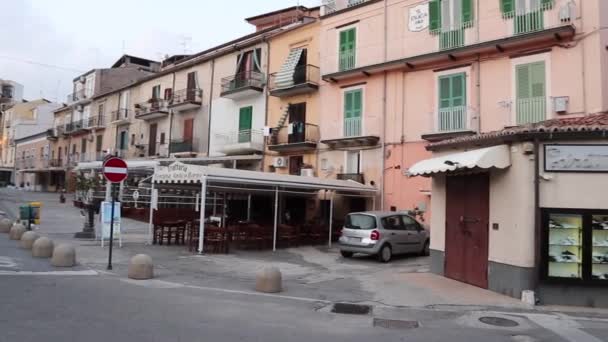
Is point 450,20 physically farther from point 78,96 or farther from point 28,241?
point 78,96

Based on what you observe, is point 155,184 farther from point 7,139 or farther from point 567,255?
point 7,139

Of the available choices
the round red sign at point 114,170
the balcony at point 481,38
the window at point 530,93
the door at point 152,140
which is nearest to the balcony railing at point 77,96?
the door at point 152,140

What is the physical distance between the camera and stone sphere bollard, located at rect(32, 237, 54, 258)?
13.0 metres

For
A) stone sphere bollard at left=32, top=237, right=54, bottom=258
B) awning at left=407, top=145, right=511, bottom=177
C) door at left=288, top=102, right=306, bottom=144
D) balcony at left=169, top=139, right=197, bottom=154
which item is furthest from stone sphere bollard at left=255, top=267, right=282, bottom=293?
balcony at left=169, top=139, right=197, bottom=154

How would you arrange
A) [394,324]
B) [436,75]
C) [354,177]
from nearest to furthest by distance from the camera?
[394,324], [436,75], [354,177]

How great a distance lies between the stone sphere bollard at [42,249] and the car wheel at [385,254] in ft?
30.4

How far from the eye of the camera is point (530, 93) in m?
17.3

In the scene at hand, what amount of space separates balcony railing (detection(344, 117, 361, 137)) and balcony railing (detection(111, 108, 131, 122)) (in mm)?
22099

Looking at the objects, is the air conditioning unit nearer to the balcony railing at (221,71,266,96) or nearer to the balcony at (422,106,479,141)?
the balcony railing at (221,71,266,96)

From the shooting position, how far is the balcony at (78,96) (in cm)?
4728

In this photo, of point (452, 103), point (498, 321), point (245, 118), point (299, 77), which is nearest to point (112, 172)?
point (498, 321)

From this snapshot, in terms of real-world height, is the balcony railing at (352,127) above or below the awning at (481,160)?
above

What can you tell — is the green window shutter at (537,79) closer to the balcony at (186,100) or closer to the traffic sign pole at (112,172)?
the traffic sign pole at (112,172)

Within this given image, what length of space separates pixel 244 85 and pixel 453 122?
12.7 m
